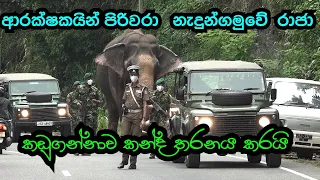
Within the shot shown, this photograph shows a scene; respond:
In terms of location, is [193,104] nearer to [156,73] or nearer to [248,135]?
[248,135]

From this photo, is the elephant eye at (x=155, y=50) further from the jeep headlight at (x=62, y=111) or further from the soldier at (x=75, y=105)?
the jeep headlight at (x=62, y=111)

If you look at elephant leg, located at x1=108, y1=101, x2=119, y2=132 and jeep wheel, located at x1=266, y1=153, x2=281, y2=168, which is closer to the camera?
jeep wheel, located at x1=266, y1=153, x2=281, y2=168

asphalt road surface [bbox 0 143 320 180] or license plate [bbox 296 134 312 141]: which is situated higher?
license plate [bbox 296 134 312 141]

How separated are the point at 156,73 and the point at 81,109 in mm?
2236

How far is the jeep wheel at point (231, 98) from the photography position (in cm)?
2136

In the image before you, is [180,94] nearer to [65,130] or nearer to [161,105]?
[161,105]

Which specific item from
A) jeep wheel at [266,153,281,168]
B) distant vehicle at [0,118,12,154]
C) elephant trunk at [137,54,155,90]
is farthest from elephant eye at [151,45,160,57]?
jeep wheel at [266,153,281,168]

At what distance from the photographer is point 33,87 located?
33406mm

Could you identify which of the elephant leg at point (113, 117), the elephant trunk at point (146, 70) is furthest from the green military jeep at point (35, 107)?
the elephant trunk at point (146, 70)

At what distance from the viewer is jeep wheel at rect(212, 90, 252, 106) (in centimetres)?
2136

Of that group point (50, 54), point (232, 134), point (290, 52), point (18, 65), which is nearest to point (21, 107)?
point (290, 52)

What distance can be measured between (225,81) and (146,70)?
543 centimetres

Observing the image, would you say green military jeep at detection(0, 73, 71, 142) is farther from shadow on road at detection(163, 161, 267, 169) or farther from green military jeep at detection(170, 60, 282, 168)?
shadow on road at detection(163, 161, 267, 169)

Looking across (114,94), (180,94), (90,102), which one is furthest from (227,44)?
(180,94)
